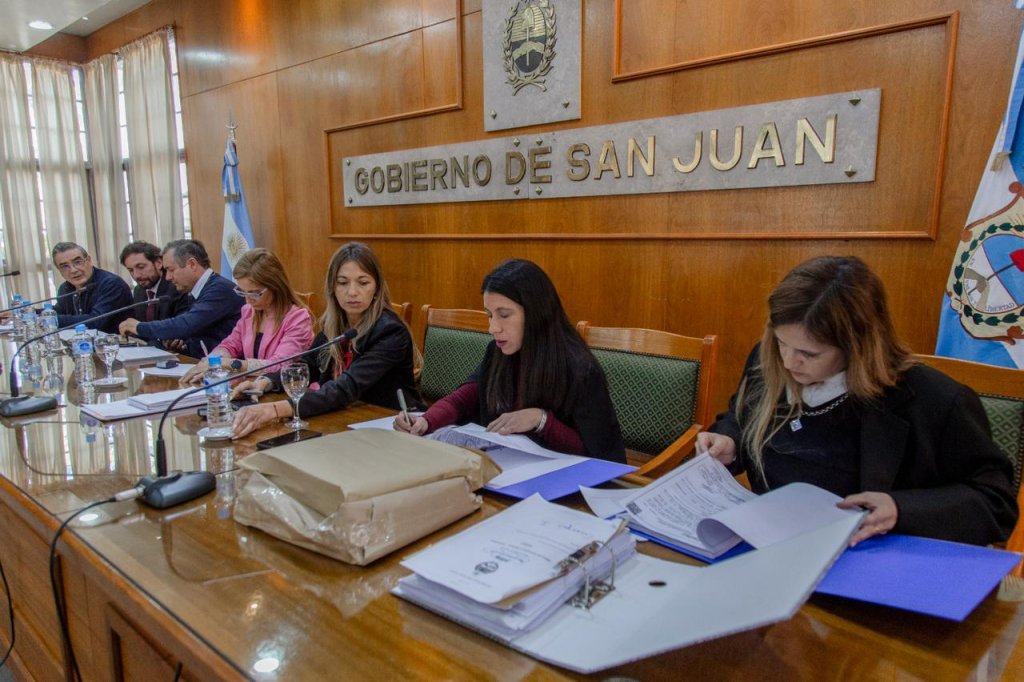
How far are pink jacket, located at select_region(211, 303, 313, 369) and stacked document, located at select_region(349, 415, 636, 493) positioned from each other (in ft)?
4.14

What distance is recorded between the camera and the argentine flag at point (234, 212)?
4984mm

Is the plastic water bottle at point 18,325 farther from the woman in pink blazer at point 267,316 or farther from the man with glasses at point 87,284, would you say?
the woman in pink blazer at point 267,316

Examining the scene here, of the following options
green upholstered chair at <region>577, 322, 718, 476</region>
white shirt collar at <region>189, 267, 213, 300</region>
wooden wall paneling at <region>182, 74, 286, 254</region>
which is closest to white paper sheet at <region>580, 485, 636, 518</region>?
green upholstered chair at <region>577, 322, 718, 476</region>

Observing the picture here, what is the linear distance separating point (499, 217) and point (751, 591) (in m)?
2.92

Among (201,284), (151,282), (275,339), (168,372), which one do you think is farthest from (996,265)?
(151,282)

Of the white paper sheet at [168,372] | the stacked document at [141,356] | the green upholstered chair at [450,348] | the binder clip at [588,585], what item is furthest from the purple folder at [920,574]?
the stacked document at [141,356]

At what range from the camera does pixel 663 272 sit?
2.84 m

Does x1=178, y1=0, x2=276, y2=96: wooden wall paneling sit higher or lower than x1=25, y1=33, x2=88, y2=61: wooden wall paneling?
lower

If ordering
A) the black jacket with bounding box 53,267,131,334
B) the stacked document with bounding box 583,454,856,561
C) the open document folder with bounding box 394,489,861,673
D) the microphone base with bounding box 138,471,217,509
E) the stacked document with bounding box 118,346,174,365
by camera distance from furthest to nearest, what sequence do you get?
the black jacket with bounding box 53,267,131,334 < the stacked document with bounding box 118,346,174,365 < the microphone base with bounding box 138,471,217,509 < the stacked document with bounding box 583,454,856,561 < the open document folder with bounding box 394,489,861,673

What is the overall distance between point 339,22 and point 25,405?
3201 millimetres

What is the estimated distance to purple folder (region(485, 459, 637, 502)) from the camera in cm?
117

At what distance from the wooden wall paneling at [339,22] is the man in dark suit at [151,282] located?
5.31 ft

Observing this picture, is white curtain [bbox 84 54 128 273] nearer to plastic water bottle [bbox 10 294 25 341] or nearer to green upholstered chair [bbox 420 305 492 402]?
plastic water bottle [bbox 10 294 25 341]

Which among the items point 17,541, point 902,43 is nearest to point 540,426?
point 17,541
